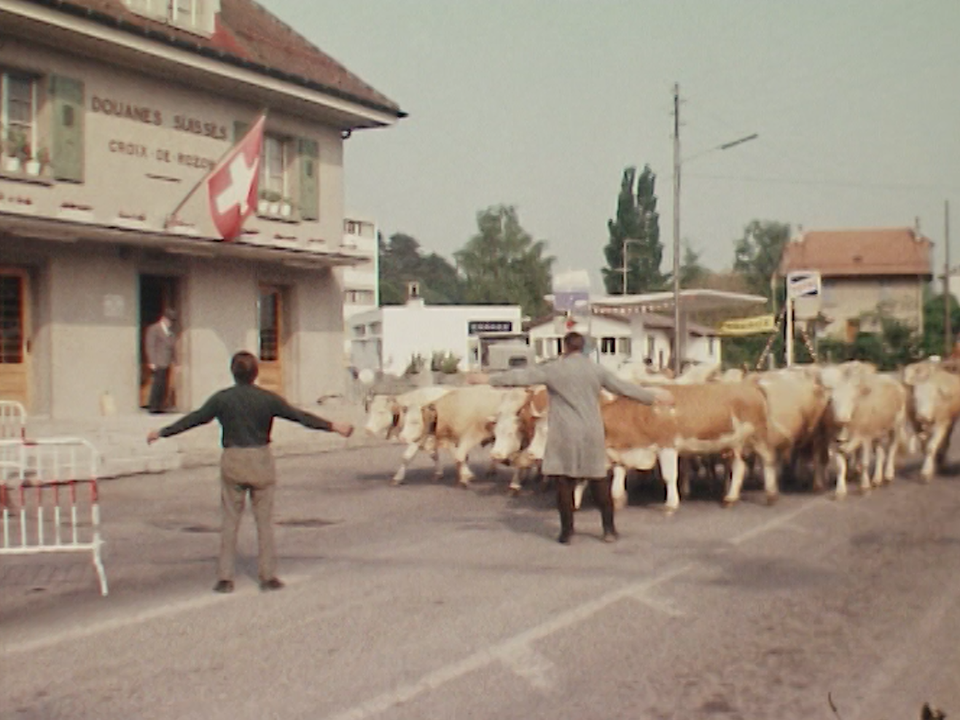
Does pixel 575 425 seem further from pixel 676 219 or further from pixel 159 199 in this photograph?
pixel 676 219

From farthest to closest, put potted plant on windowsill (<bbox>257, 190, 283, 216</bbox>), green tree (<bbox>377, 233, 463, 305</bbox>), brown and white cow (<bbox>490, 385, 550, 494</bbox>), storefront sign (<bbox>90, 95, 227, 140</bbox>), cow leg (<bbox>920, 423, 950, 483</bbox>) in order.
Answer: green tree (<bbox>377, 233, 463, 305</bbox>) → potted plant on windowsill (<bbox>257, 190, 283, 216</bbox>) → storefront sign (<bbox>90, 95, 227, 140</bbox>) → cow leg (<bbox>920, 423, 950, 483</bbox>) → brown and white cow (<bbox>490, 385, 550, 494</bbox>)

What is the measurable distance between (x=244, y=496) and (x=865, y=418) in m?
8.85

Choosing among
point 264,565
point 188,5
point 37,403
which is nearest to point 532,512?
point 264,565

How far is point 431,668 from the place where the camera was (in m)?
6.16

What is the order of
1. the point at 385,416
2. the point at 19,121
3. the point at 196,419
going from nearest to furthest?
the point at 196,419, the point at 385,416, the point at 19,121

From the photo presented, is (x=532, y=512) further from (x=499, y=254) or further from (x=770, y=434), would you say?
(x=499, y=254)

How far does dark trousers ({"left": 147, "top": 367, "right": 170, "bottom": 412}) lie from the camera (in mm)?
20984

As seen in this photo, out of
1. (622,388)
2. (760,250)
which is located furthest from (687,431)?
(760,250)

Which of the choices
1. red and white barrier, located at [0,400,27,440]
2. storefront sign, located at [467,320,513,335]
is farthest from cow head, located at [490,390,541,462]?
storefront sign, located at [467,320,513,335]

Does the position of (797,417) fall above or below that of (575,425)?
below

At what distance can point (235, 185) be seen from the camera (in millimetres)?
21000

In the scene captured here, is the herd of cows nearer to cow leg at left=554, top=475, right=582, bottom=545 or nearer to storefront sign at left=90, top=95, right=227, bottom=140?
cow leg at left=554, top=475, right=582, bottom=545

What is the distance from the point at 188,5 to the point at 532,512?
15.3 meters

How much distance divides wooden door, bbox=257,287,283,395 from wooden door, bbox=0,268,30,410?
19.8 feet
